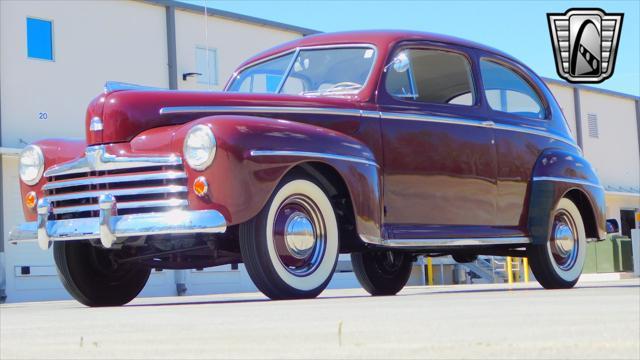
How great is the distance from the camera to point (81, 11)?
23906 mm

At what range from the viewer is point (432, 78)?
7.74m

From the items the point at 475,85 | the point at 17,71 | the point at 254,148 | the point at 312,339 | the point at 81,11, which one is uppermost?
the point at 81,11

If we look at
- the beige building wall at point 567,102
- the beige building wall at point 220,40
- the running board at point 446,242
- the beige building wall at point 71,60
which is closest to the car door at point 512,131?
the running board at point 446,242

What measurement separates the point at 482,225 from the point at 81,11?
18008mm

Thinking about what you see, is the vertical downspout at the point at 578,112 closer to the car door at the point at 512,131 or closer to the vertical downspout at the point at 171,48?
the vertical downspout at the point at 171,48

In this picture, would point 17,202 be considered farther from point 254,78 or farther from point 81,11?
point 254,78

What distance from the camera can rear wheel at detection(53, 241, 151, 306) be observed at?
23.1 feet

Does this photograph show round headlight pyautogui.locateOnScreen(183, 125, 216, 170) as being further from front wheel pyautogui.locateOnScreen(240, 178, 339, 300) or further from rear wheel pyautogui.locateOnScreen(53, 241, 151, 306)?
rear wheel pyautogui.locateOnScreen(53, 241, 151, 306)

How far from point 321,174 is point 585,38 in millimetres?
8610

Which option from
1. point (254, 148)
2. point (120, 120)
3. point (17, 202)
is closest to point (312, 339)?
point (254, 148)

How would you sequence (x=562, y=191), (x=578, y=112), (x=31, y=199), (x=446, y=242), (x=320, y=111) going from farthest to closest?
(x=578, y=112) < (x=562, y=191) < (x=446, y=242) < (x=31, y=199) < (x=320, y=111)

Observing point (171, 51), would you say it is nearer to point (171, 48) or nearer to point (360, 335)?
point (171, 48)

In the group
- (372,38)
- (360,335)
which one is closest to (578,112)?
(372,38)

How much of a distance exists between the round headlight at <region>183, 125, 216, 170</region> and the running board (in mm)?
1169
